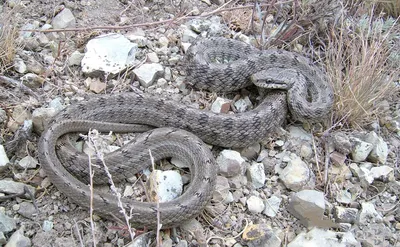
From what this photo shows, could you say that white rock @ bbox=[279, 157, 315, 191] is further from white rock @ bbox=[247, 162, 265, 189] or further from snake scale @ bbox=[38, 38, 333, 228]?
snake scale @ bbox=[38, 38, 333, 228]

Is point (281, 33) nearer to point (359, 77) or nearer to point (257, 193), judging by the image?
point (359, 77)

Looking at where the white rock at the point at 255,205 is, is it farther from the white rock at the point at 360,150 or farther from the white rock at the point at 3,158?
the white rock at the point at 3,158

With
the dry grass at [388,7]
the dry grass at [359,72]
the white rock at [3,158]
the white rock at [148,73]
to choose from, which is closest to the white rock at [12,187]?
the white rock at [3,158]

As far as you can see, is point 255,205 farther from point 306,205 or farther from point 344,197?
point 344,197

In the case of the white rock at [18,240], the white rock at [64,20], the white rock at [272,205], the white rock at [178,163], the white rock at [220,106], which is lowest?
the white rock at [272,205]

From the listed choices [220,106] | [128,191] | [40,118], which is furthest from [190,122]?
[40,118]

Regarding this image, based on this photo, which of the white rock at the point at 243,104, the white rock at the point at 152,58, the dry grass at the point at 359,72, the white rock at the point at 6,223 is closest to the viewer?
the white rock at the point at 6,223
